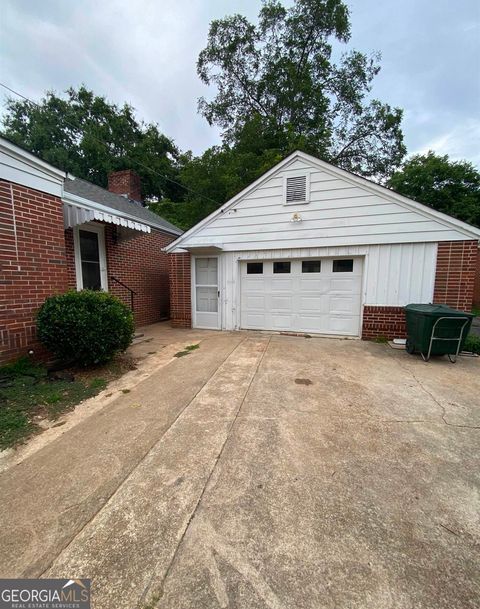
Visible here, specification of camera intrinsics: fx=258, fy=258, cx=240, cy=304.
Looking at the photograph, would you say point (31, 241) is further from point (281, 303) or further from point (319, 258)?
point (319, 258)

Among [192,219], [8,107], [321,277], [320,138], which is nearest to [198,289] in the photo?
[321,277]

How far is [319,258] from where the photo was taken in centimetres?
709

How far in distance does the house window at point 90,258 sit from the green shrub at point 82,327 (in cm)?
233

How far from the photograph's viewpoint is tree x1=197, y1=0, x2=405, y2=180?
1522 cm

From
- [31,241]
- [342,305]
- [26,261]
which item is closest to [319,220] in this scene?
[342,305]

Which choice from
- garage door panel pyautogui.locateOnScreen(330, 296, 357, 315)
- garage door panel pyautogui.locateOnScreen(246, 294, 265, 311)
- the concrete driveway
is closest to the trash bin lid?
garage door panel pyautogui.locateOnScreen(330, 296, 357, 315)

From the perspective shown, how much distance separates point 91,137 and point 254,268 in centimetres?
2194

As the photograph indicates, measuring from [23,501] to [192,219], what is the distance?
16.5 meters

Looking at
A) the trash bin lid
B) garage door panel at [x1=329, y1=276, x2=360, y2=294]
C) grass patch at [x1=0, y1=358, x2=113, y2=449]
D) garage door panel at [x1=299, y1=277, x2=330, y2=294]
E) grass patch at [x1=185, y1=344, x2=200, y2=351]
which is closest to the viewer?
grass patch at [x1=0, y1=358, x2=113, y2=449]

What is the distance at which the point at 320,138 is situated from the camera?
14703 millimetres

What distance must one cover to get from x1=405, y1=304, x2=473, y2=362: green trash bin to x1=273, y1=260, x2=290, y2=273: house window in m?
3.29

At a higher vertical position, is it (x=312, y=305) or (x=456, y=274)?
(x=456, y=274)

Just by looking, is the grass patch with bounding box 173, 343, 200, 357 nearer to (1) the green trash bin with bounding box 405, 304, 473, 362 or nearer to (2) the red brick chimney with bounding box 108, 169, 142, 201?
(1) the green trash bin with bounding box 405, 304, 473, 362

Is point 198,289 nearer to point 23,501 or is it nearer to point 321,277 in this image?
point 321,277
